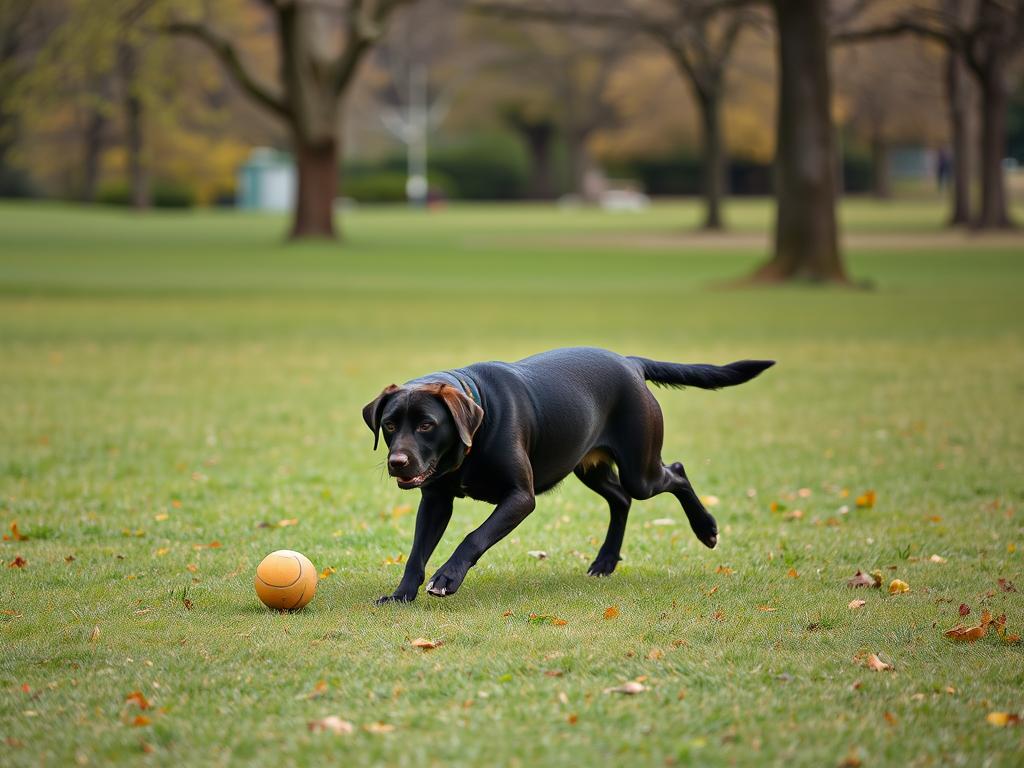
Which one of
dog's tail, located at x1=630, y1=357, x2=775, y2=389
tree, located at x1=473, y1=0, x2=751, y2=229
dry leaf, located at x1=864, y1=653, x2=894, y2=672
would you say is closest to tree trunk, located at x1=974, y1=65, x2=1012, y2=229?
tree, located at x1=473, y1=0, x2=751, y2=229

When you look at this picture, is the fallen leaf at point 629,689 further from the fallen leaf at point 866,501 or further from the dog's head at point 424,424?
the fallen leaf at point 866,501

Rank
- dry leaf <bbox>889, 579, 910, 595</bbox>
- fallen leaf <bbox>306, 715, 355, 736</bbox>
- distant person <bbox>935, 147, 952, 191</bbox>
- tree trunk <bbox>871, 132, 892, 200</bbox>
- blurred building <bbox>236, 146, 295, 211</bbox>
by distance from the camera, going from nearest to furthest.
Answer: fallen leaf <bbox>306, 715, 355, 736</bbox> → dry leaf <bbox>889, 579, 910, 595</bbox> → tree trunk <bbox>871, 132, 892, 200</bbox> → blurred building <bbox>236, 146, 295, 211</bbox> → distant person <bbox>935, 147, 952, 191</bbox>

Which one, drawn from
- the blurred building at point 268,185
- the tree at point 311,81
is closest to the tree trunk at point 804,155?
the tree at point 311,81

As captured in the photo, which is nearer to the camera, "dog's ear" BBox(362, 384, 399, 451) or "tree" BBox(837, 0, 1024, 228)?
"dog's ear" BBox(362, 384, 399, 451)

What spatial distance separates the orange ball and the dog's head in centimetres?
67

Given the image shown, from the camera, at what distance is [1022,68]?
53625 millimetres

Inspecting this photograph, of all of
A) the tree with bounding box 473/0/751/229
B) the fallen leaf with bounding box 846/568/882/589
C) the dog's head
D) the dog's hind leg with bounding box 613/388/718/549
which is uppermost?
the tree with bounding box 473/0/751/229

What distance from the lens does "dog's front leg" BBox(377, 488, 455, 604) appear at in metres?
6.31

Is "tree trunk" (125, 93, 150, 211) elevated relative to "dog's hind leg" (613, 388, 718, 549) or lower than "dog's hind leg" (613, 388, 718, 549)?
elevated

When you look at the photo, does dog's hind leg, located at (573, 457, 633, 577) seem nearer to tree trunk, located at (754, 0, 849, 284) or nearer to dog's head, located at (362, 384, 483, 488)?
dog's head, located at (362, 384, 483, 488)

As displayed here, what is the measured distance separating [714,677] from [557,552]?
8.24 feet

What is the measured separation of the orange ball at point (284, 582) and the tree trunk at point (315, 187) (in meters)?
34.6

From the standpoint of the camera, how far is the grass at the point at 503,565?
465cm

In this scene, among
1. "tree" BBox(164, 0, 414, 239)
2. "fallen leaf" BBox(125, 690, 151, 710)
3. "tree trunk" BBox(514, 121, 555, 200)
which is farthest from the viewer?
"tree trunk" BBox(514, 121, 555, 200)
